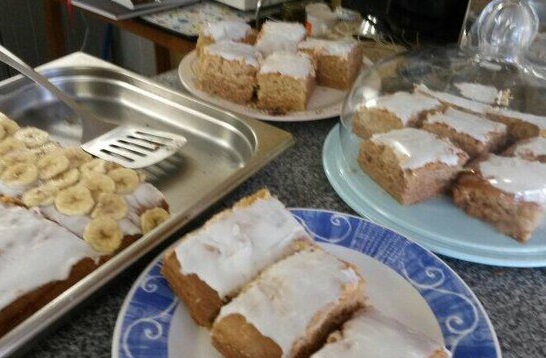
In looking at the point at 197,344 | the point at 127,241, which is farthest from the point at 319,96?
the point at 197,344

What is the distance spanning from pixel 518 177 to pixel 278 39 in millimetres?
576

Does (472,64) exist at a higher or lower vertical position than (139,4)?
higher

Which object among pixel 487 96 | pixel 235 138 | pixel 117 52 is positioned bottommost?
pixel 117 52

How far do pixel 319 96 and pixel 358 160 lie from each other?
28 cm

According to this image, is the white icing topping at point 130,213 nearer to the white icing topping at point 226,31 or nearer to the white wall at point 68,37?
the white icing topping at point 226,31

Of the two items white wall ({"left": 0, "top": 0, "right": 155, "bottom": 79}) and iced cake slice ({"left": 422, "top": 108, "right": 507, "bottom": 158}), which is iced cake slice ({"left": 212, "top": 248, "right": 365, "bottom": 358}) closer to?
iced cake slice ({"left": 422, "top": 108, "right": 507, "bottom": 158})

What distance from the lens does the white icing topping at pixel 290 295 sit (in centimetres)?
49

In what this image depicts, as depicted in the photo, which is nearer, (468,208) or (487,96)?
(468,208)

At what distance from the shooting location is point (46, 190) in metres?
0.71

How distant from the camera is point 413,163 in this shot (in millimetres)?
735

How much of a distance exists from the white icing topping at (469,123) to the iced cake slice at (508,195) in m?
0.06

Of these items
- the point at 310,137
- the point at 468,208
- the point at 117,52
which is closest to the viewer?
the point at 468,208

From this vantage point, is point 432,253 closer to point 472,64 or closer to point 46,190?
point 472,64

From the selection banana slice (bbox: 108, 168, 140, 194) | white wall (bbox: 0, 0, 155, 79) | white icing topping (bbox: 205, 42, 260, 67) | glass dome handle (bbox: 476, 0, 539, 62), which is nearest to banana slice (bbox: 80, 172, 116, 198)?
banana slice (bbox: 108, 168, 140, 194)
